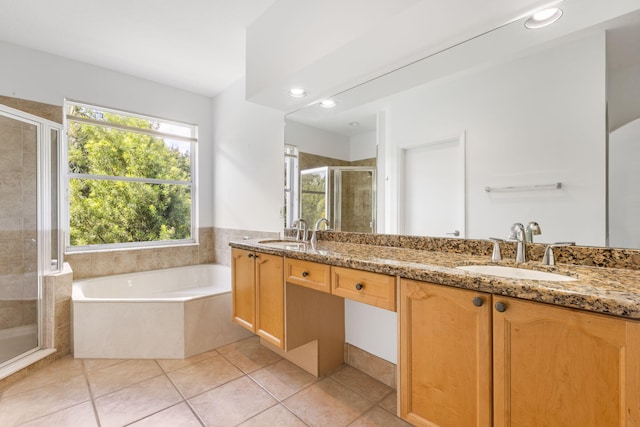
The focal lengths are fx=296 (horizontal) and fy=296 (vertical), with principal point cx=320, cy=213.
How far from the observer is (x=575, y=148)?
4.13 ft

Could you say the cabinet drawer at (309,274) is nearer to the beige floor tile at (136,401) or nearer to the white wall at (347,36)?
the beige floor tile at (136,401)

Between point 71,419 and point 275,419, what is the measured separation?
1108 millimetres

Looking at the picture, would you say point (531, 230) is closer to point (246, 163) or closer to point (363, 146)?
point (363, 146)

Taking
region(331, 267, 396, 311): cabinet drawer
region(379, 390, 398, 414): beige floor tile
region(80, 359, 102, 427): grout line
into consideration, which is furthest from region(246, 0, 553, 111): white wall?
region(80, 359, 102, 427): grout line

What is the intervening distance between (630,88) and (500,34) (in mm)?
559

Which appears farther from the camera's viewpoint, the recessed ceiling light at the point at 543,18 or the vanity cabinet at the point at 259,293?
the vanity cabinet at the point at 259,293

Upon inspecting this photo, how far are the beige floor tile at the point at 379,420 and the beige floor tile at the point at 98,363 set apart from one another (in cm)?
185

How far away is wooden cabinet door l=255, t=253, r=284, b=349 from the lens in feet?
6.12

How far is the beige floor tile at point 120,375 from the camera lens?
6.30 ft

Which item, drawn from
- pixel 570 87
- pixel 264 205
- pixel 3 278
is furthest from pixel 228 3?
pixel 3 278

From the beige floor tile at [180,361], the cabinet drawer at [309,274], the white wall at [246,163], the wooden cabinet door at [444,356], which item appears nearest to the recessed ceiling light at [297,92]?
the white wall at [246,163]

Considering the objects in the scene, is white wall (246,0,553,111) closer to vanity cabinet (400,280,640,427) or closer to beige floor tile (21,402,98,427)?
vanity cabinet (400,280,640,427)

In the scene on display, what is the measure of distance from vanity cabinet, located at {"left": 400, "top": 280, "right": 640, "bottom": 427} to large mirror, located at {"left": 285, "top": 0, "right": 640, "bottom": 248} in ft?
2.07

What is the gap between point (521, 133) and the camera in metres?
1.39
